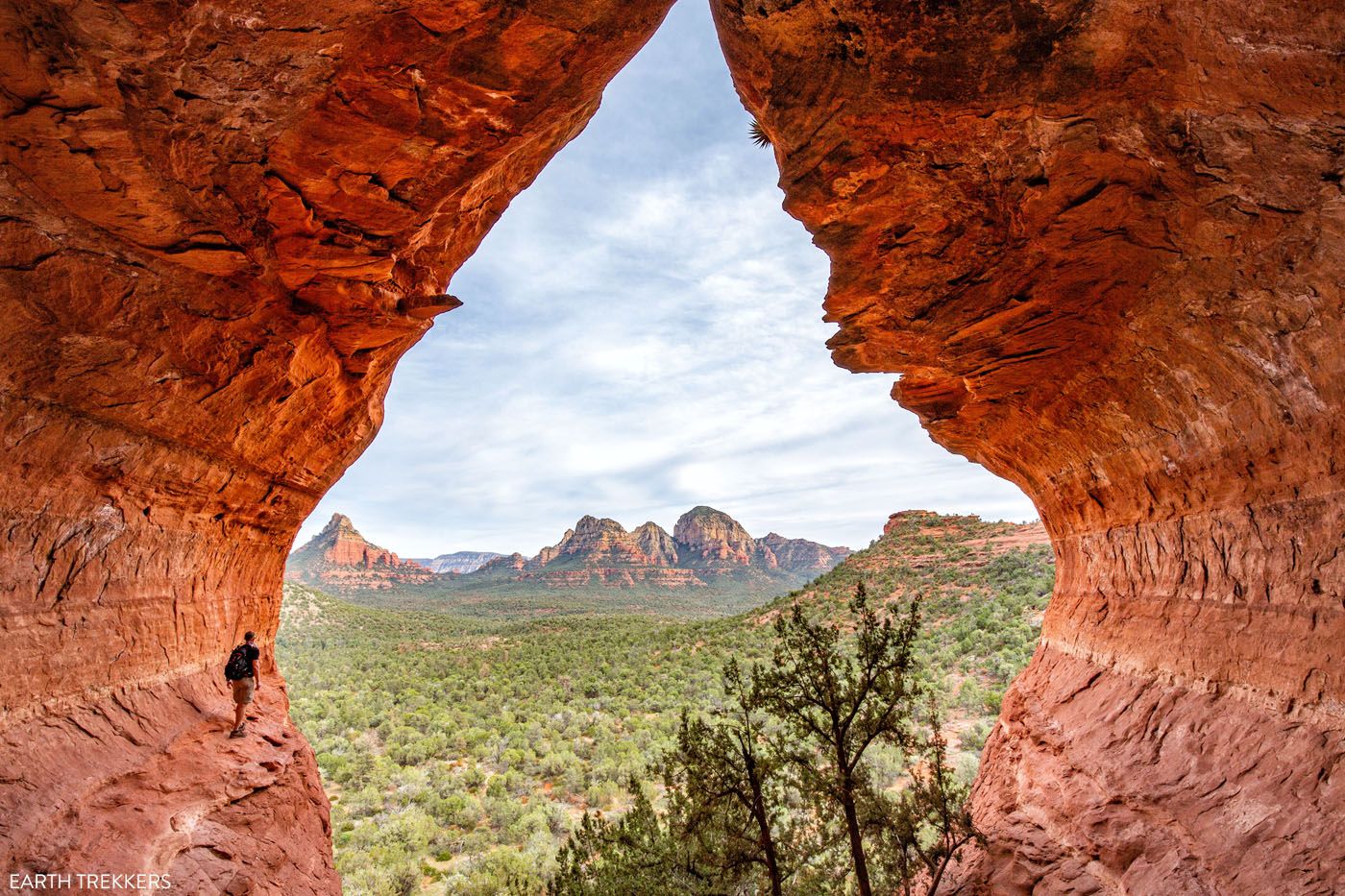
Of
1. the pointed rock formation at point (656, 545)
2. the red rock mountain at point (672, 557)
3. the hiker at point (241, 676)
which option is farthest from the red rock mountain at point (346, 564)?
the hiker at point (241, 676)

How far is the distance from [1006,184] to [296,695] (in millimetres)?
31350

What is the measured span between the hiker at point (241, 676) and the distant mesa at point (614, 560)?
10227 centimetres

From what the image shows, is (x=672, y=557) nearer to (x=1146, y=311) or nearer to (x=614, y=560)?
(x=614, y=560)

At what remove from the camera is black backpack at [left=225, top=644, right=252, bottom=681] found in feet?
27.5

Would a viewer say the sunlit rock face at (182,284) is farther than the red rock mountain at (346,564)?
No

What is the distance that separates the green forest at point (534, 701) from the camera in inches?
563

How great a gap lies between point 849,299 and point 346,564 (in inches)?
4988

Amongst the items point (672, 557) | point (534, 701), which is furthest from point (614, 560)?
point (534, 701)

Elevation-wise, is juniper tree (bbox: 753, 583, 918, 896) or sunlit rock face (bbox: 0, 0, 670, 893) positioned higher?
sunlit rock face (bbox: 0, 0, 670, 893)

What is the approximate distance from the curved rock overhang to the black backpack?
0.46 metres

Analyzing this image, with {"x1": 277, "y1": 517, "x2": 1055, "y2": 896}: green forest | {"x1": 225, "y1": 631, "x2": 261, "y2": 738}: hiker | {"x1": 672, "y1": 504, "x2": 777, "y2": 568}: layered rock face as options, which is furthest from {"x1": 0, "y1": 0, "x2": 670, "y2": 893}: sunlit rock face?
{"x1": 672, "y1": 504, "x2": 777, "y2": 568}: layered rock face

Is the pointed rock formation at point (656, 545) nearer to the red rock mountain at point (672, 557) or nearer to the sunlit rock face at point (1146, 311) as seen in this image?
the red rock mountain at point (672, 557)

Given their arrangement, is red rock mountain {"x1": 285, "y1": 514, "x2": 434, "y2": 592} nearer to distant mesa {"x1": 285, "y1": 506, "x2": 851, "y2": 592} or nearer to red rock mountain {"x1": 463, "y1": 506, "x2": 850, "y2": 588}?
distant mesa {"x1": 285, "y1": 506, "x2": 851, "y2": 592}

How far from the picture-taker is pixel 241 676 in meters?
8.39
